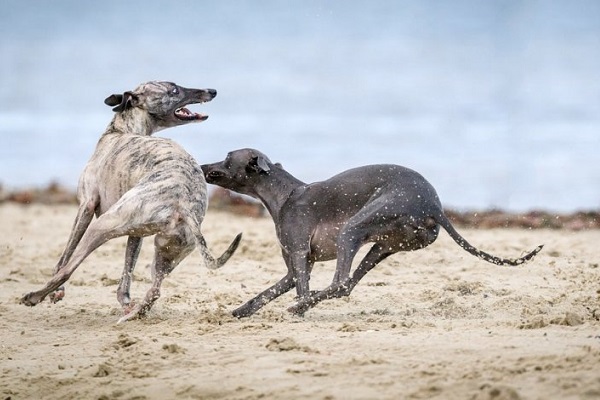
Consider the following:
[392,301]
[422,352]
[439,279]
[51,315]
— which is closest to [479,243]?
[439,279]

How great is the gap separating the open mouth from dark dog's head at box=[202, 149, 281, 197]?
80cm

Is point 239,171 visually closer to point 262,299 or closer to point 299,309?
point 262,299

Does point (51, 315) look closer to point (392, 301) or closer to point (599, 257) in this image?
point (392, 301)

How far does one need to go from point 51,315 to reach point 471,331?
3.98 metres

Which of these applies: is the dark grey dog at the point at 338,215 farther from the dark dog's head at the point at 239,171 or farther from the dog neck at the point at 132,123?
the dog neck at the point at 132,123

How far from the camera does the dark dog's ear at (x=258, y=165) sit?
8.80m

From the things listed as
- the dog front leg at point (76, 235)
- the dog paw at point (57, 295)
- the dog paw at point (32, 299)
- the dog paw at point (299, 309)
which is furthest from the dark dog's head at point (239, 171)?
the dog paw at point (32, 299)

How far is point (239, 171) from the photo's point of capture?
29.3 ft

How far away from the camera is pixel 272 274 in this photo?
1077cm

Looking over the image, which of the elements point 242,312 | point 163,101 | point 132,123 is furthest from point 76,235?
point 163,101

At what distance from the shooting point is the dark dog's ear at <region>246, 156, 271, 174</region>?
880cm

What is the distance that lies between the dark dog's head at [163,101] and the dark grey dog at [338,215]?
0.97 m

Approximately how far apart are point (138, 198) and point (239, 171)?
1.26 meters

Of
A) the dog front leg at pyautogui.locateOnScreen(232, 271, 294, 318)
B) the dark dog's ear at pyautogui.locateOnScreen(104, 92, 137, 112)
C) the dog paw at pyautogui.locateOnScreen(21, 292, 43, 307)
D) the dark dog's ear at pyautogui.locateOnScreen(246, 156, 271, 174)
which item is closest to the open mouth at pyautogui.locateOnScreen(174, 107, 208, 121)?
the dark dog's ear at pyautogui.locateOnScreen(104, 92, 137, 112)
